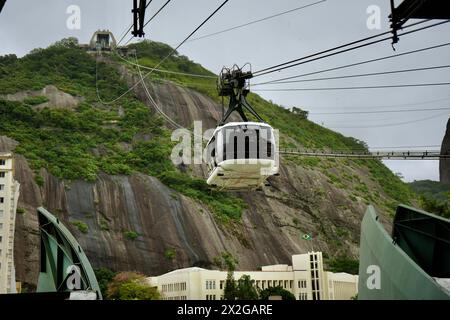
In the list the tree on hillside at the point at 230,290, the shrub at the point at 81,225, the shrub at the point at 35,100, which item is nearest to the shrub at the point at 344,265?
the tree on hillside at the point at 230,290

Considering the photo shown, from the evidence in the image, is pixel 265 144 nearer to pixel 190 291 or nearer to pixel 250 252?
pixel 190 291

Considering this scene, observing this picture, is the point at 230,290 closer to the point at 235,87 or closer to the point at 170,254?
the point at 170,254

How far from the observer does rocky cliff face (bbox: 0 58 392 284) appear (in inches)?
1745

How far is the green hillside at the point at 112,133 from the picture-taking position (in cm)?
5447

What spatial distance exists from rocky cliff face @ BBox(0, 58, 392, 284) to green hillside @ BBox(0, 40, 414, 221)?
1601 millimetres

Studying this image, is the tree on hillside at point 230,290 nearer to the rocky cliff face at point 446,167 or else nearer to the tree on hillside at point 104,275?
the tree on hillside at point 104,275

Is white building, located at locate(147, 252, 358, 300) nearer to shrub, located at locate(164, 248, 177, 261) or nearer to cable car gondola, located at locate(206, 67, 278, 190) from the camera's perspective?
shrub, located at locate(164, 248, 177, 261)

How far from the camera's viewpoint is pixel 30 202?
45.1 meters

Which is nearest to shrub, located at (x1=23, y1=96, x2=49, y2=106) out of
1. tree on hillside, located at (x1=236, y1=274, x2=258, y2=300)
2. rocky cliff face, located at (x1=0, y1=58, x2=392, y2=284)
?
rocky cliff face, located at (x1=0, y1=58, x2=392, y2=284)

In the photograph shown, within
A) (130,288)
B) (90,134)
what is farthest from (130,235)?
(90,134)

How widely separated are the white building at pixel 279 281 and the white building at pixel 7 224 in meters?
9.21

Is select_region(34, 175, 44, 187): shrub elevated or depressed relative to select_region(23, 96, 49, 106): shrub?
depressed

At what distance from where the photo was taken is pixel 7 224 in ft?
133
